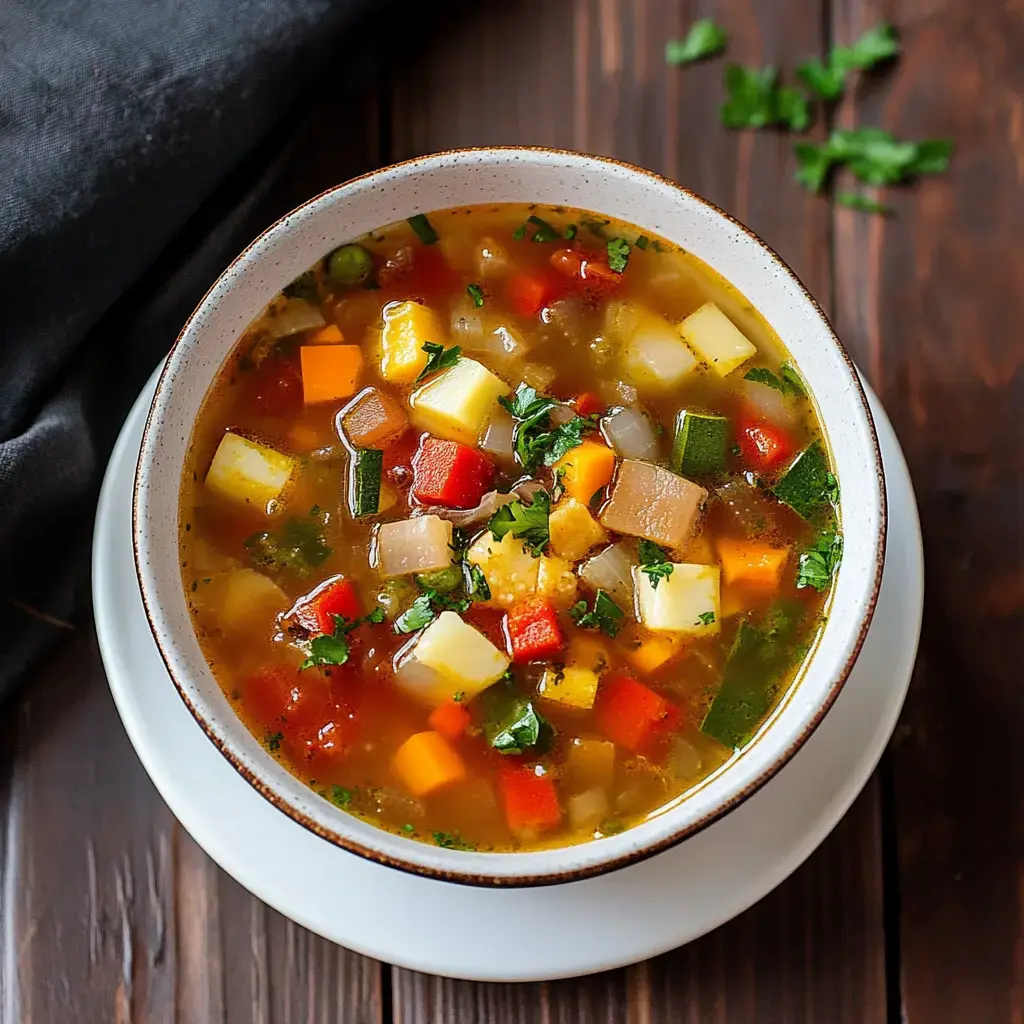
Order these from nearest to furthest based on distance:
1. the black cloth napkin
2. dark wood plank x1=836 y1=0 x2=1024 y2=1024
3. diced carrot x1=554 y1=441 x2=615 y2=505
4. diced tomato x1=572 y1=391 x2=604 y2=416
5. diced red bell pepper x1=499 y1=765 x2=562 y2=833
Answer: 1. diced red bell pepper x1=499 y1=765 x2=562 y2=833
2. diced carrot x1=554 y1=441 x2=615 y2=505
3. diced tomato x1=572 y1=391 x2=604 y2=416
4. the black cloth napkin
5. dark wood plank x1=836 y1=0 x2=1024 y2=1024

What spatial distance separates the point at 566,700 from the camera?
2.55 m

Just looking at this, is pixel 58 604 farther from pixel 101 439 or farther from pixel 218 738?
pixel 218 738

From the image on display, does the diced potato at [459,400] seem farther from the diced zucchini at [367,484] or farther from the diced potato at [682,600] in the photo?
the diced potato at [682,600]

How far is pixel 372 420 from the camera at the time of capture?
8.78 ft

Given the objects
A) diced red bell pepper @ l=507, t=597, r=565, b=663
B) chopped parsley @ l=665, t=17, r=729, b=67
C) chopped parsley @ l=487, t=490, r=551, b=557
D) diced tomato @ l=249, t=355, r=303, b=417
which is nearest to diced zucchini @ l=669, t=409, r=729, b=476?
chopped parsley @ l=487, t=490, r=551, b=557

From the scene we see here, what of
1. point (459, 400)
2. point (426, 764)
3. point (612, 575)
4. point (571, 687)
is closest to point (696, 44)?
point (459, 400)

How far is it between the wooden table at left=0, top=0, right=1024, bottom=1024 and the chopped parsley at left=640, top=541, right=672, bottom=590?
0.90m

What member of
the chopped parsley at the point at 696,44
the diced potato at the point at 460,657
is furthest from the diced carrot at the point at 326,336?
the chopped parsley at the point at 696,44

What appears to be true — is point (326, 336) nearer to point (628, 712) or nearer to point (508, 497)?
point (508, 497)

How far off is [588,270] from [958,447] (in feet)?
3.74

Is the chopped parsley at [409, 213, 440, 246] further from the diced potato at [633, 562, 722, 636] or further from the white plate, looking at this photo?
the white plate

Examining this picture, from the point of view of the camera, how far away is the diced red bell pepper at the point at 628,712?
101 inches

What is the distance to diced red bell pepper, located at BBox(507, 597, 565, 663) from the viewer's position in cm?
256

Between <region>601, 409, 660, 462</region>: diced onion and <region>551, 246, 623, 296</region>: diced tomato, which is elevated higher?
<region>551, 246, 623, 296</region>: diced tomato
